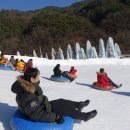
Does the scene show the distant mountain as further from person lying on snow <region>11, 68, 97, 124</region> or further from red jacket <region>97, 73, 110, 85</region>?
person lying on snow <region>11, 68, 97, 124</region>

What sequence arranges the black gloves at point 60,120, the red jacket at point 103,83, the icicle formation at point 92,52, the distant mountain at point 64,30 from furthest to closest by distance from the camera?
the distant mountain at point 64,30 < the icicle formation at point 92,52 < the red jacket at point 103,83 < the black gloves at point 60,120

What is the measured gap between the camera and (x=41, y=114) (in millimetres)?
6562

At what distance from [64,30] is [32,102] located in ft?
244

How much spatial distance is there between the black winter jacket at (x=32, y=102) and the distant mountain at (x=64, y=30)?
60117mm

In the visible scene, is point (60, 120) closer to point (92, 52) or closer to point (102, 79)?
point (102, 79)

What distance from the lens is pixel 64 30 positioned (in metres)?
80.4

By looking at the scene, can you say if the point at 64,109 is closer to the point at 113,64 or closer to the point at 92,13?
the point at 113,64

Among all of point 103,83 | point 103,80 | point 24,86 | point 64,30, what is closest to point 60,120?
point 24,86

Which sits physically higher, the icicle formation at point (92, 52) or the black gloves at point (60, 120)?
the icicle formation at point (92, 52)

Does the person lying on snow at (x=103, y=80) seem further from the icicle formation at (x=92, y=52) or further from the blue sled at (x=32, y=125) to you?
the icicle formation at (x=92, y=52)

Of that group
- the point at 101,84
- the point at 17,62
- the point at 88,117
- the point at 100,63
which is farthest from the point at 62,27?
the point at 88,117

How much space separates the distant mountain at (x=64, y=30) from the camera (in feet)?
234

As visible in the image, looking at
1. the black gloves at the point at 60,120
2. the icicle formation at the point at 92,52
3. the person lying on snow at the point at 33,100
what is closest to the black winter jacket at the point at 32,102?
the person lying on snow at the point at 33,100

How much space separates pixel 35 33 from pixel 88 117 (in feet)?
233
